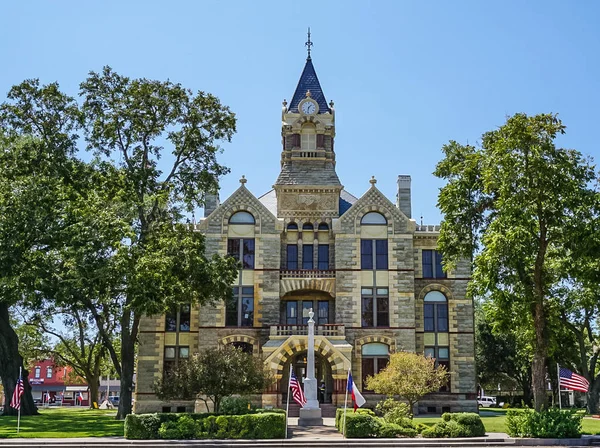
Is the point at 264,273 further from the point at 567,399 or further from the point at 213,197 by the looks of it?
the point at 567,399

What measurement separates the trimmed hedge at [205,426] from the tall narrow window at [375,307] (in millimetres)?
19193

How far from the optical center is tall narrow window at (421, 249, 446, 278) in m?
46.2

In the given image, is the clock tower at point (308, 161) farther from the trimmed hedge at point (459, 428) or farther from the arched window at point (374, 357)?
the trimmed hedge at point (459, 428)

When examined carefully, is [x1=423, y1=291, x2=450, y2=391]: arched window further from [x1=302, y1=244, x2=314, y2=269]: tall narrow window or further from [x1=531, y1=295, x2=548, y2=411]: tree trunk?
[x1=531, y1=295, x2=548, y2=411]: tree trunk

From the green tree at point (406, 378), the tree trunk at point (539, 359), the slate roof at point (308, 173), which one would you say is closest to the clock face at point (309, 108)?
the slate roof at point (308, 173)

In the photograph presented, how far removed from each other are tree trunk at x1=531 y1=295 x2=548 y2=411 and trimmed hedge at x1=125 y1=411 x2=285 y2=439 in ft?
31.5

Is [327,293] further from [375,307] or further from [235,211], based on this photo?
[235,211]

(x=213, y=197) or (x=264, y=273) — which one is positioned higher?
(x=213, y=197)

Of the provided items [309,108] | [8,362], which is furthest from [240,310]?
[309,108]

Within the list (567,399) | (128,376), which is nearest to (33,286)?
(128,376)

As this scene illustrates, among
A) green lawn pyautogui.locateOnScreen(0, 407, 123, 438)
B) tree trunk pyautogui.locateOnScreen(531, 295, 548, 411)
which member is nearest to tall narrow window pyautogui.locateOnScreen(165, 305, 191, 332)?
green lawn pyautogui.locateOnScreen(0, 407, 123, 438)

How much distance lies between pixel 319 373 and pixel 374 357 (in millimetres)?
3779

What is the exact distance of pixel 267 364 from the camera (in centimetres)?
4056

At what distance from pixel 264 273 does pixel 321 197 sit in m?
6.24
